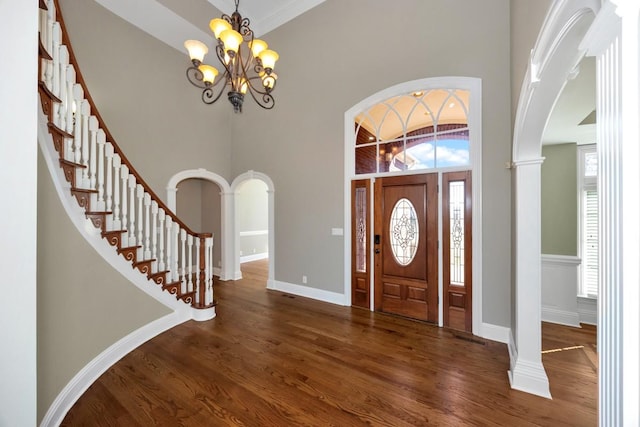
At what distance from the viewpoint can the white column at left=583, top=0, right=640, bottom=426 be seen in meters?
0.69

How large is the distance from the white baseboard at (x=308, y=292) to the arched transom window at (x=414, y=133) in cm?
207

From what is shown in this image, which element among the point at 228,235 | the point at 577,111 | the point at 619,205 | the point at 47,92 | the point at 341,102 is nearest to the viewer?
the point at 619,205

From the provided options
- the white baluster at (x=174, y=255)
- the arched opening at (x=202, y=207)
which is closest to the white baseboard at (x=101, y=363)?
the white baluster at (x=174, y=255)

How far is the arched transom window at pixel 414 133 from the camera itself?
3.37m

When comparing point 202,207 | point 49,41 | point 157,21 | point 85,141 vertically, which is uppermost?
point 157,21

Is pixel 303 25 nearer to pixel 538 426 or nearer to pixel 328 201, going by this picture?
pixel 328 201

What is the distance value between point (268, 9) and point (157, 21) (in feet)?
6.32

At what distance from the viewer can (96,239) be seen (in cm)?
238

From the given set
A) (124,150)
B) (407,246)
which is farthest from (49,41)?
(407,246)

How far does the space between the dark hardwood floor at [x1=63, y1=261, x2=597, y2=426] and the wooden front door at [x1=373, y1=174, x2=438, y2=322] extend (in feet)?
1.21

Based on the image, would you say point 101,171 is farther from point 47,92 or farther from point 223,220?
point 223,220

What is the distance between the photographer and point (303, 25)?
4602 mm

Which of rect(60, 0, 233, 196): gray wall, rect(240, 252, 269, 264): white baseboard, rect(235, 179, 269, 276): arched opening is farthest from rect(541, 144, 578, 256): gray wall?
rect(240, 252, 269, 264): white baseboard

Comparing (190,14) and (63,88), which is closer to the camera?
(63,88)
